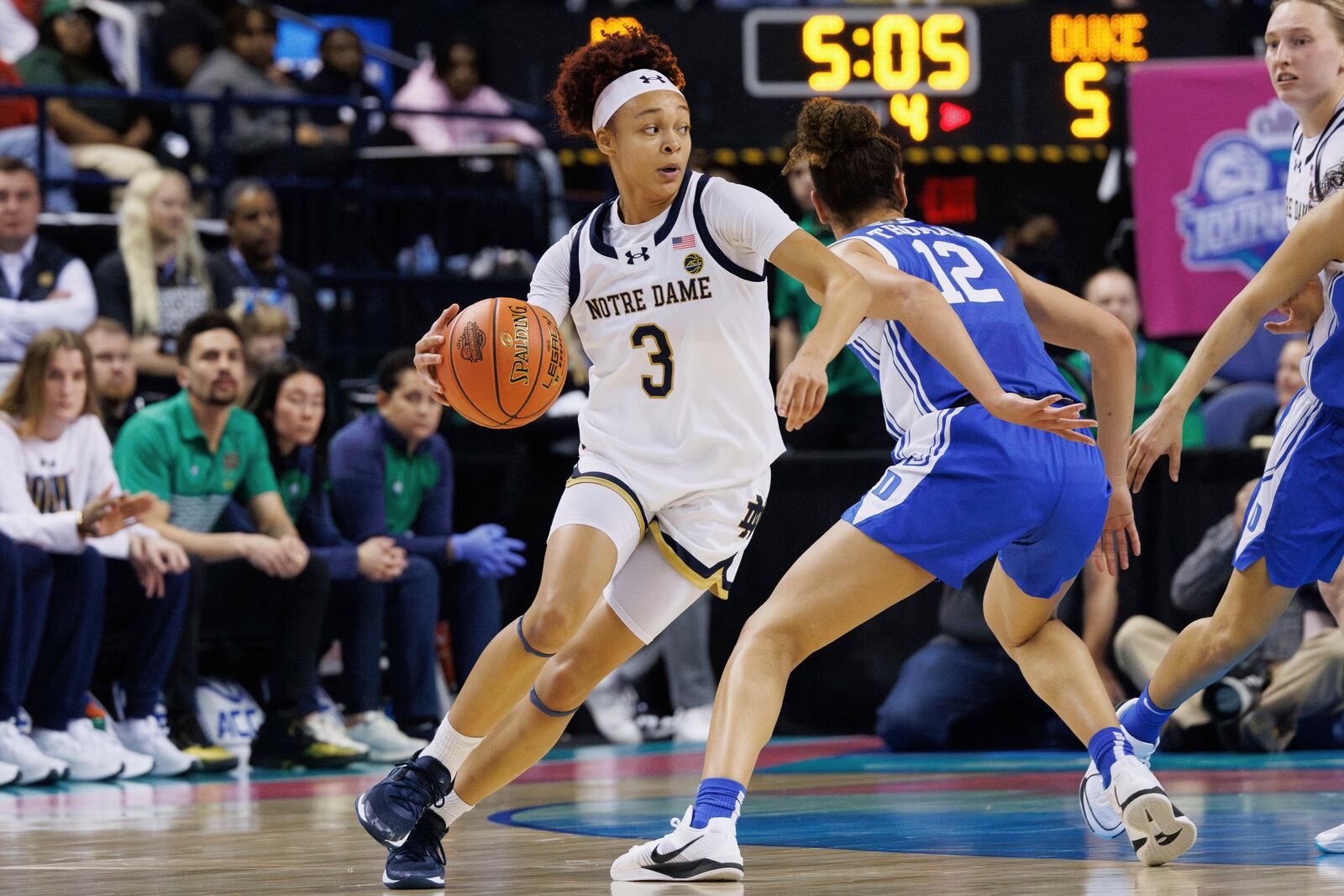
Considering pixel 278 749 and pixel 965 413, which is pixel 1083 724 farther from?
pixel 278 749

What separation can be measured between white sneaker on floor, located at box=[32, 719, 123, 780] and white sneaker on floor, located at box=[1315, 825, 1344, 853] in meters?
5.02

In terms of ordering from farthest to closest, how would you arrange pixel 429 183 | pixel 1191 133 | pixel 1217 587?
pixel 429 183
pixel 1191 133
pixel 1217 587

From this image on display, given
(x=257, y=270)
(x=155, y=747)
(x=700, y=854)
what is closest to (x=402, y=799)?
(x=700, y=854)

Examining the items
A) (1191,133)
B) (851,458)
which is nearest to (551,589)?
(851,458)

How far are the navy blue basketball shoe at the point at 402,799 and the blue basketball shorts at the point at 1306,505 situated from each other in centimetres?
220

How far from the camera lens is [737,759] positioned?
14.5ft

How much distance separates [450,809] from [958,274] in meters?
1.87

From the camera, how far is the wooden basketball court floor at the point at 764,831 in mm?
4410

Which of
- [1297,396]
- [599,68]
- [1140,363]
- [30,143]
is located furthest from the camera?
[30,143]

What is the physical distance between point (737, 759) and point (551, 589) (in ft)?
2.04

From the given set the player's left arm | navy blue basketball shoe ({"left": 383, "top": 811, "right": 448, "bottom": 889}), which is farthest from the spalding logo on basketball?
navy blue basketball shoe ({"left": 383, "top": 811, "right": 448, "bottom": 889})

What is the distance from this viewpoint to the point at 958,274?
4848 millimetres

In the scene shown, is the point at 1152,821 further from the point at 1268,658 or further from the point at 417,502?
the point at 417,502

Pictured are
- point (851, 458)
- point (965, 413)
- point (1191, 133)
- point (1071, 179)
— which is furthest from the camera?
point (1071, 179)
